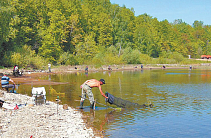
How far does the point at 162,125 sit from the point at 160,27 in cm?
14831

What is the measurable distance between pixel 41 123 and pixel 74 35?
82.9m

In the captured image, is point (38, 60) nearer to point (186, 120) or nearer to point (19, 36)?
point (19, 36)

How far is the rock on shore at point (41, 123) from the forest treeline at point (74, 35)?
144 feet

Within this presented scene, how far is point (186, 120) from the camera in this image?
19.9 m

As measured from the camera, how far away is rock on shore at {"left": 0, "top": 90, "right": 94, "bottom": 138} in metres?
14.0

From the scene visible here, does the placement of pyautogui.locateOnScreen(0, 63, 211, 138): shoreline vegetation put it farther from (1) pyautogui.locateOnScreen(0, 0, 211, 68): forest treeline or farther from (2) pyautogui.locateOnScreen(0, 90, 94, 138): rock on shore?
(1) pyautogui.locateOnScreen(0, 0, 211, 68): forest treeline

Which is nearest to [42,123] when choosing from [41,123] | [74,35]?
[41,123]

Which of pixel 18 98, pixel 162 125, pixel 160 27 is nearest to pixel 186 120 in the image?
pixel 162 125

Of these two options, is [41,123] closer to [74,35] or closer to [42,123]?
[42,123]

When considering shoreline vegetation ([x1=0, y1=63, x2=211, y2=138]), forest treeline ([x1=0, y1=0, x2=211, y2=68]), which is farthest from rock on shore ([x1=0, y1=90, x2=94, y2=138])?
forest treeline ([x1=0, y1=0, x2=211, y2=68])

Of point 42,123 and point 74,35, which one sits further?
point 74,35

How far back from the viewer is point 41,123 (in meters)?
16.1

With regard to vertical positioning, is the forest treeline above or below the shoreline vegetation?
above

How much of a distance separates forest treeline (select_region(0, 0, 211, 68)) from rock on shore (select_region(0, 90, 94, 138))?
44.0 meters
